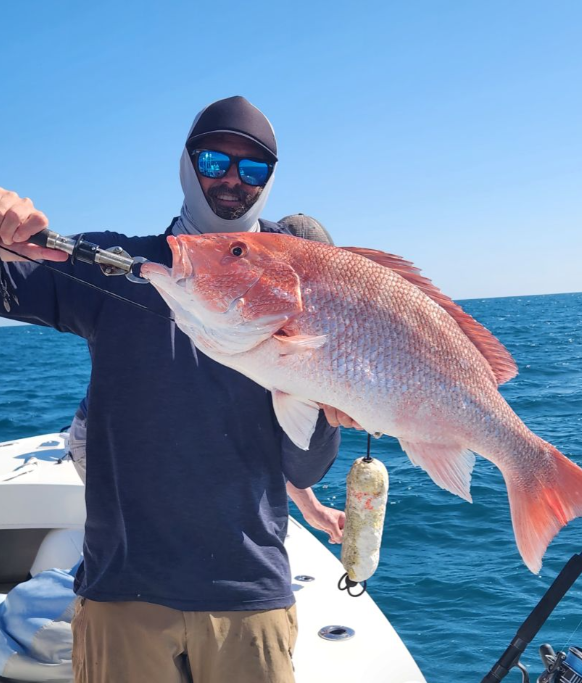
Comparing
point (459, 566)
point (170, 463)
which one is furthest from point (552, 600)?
point (459, 566)

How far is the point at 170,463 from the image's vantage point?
2.08 meters

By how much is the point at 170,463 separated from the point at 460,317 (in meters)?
1.00

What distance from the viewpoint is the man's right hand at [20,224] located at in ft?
5.90

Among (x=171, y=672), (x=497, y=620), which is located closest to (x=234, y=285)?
(x=171, y=672)

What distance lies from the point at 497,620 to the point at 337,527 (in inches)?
95.2

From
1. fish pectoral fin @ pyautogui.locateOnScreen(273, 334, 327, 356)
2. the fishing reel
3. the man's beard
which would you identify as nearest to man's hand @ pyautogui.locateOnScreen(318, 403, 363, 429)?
fish pectoral fin @ pyautogui.locateOnScreen(273, 334, 327, 356)

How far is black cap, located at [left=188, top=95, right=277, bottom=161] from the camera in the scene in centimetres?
235

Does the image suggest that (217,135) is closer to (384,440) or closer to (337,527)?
(337,527)

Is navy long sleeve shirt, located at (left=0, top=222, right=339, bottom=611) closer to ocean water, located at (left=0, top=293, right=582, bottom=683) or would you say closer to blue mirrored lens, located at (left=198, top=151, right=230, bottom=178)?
blue mirrored lens, located at (left=198, top=151, right=230, bottom=178)

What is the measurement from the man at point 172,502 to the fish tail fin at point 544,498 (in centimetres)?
61

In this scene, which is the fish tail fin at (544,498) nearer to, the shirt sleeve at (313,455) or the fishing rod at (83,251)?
the shirt sleeve at (313,455)

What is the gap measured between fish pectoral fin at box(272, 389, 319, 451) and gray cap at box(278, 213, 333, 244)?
219cm

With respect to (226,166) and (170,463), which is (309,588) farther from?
(226,166)

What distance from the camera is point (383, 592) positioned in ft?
18.0
